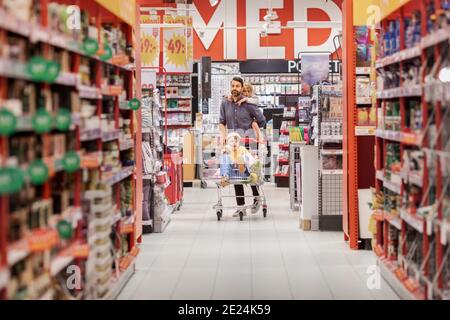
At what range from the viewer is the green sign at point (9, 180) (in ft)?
10.5

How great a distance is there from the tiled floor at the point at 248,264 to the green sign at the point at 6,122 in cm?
266

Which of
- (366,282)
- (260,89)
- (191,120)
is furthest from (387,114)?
(260,89)

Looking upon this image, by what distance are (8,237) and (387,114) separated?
3650 millimetres

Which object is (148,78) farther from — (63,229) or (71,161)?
(63,229)

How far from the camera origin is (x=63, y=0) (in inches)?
211

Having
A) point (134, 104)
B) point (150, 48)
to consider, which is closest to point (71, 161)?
point (134, 104)

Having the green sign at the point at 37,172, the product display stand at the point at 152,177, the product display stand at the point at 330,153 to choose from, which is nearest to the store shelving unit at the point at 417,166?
the green sign at the point at 37,172

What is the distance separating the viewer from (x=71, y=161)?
4.21 m

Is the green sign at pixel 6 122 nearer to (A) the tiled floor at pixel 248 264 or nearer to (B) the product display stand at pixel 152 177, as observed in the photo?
(A) the tiled floor at pixel 248 264

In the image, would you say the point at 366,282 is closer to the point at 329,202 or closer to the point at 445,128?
the point at 445,128

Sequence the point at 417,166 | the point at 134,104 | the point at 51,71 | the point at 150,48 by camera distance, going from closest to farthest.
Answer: the point at 51,71
the point at 417,166
the point at 134,104
the point at 150,48

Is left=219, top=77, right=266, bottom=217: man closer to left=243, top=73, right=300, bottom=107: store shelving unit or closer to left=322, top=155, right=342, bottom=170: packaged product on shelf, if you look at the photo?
left=322, top=155, right=342, bottom=170: packaged product on shelf

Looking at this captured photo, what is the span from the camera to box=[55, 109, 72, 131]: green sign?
13.2 feet

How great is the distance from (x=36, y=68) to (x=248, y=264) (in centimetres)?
386
